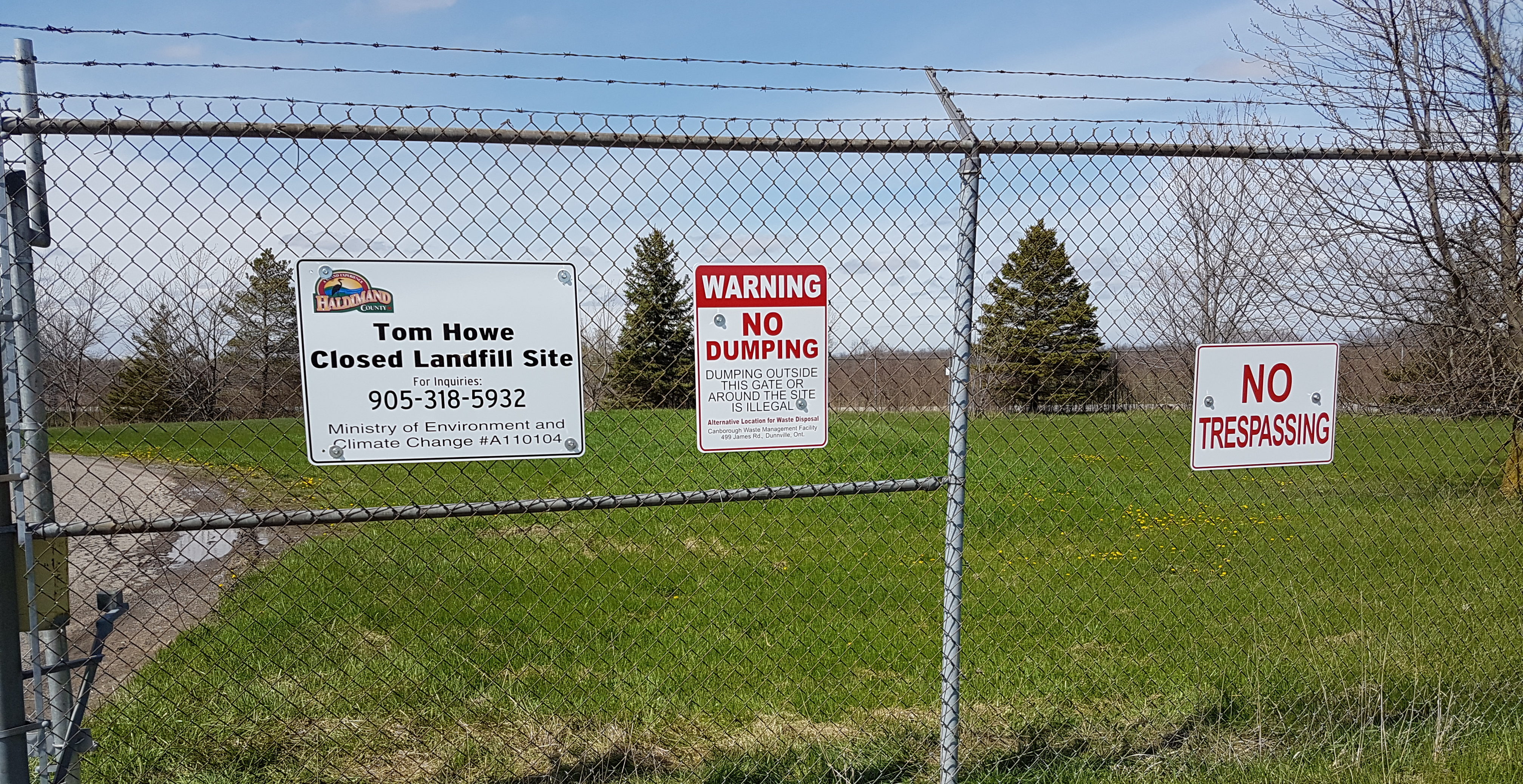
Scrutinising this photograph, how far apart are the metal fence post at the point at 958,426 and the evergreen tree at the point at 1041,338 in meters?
1.11

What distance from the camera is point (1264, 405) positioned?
143 inches

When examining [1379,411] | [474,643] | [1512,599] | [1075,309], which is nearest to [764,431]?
[1075,309]

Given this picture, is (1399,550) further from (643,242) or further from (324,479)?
(324,479)

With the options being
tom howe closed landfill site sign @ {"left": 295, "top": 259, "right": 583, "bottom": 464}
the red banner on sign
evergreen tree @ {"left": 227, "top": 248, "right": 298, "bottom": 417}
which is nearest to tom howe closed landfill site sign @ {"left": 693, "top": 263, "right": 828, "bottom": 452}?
the red banner on sign

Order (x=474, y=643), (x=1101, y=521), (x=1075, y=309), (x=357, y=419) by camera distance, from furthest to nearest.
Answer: (x=1101, y=521), (x=474, y=643), (x=1075, y=309), (x=357, y=419)

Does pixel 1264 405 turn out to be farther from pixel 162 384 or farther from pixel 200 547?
pixel 200 547

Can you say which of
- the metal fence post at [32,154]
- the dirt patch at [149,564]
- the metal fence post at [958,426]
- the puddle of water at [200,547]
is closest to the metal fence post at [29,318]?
the metal fence post at [32,154]

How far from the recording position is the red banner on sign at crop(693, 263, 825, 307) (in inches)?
118

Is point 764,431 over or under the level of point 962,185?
under

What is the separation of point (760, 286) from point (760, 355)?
23cm

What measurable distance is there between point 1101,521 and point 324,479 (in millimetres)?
10017

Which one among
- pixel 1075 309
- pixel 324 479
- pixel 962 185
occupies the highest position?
pixel 962 185

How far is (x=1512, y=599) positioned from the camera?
5738mm

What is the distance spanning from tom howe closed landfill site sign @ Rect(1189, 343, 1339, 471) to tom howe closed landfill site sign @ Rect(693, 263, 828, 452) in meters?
1.53
